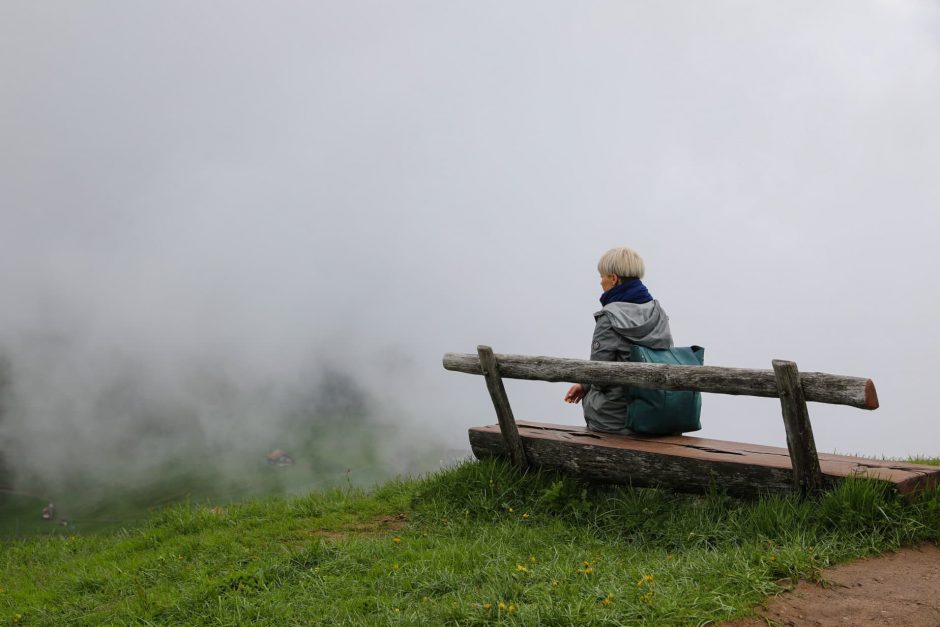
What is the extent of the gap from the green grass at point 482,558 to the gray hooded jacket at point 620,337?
0.77m

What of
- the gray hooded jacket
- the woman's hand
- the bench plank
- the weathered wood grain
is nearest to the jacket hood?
the gray hooded jacket

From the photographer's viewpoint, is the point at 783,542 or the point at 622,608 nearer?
the point at 622,608

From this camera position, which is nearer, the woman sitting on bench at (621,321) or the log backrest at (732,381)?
the log backrest at (732,381)

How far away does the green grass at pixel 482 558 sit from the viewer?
18.0 feet

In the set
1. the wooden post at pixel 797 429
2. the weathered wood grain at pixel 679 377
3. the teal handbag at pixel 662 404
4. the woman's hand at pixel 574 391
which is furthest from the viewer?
the woman's hand at pixel 574 391

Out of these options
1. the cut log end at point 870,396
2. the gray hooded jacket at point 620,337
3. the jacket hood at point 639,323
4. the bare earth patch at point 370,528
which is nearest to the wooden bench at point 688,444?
the cut log end at point 870,396

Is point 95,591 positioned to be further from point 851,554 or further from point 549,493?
point 851,554

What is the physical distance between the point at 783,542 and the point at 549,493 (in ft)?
8.09

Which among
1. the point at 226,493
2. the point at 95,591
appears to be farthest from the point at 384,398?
the point at 95,591

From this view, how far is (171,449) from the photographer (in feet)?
491

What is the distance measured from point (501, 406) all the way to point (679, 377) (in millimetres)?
2038

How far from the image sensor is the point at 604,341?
26.8 ft

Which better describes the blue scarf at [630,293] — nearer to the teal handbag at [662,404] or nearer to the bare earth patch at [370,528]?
the teal handbag at [662,404]

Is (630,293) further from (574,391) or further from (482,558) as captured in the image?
(482,558)
